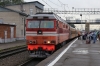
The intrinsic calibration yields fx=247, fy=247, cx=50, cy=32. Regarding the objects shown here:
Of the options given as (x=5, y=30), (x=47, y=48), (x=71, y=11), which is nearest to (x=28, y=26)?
(x=47, y=48)

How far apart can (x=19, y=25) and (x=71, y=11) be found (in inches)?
781

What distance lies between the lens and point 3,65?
1548 cm

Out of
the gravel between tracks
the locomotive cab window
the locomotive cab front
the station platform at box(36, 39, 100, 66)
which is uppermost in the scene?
the locomotive cab window

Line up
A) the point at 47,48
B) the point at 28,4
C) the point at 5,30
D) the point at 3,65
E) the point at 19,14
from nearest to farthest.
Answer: the point at 3,65, the point at 47,48, the point at 5,30, the point at 19,14, the point at 28,4

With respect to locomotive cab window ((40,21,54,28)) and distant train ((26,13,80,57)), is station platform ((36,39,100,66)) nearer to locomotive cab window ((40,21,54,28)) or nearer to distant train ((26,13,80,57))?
distant train ((26,13,80,57))

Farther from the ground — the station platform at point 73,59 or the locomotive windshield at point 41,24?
the locomotive windshield at point 41,24

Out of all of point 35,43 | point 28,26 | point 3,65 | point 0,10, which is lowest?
point 3,65

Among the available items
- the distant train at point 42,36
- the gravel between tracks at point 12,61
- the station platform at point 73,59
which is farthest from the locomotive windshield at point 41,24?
the gravel between tracks at point 12,61

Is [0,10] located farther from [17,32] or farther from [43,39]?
[43,39]

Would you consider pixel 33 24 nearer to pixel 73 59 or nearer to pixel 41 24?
pixel 41 24

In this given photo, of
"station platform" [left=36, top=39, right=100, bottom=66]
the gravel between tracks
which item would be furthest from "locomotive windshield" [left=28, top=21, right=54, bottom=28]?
the gravel between tracks

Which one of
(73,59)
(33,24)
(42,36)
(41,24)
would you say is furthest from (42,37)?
→ (73,59)

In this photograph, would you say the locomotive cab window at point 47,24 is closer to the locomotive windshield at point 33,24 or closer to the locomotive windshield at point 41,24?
the locomotive windshield at point 41,24

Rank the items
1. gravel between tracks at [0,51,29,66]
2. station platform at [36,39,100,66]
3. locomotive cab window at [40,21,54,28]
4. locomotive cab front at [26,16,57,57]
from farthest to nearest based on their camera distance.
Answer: locomotive cab window at [40,21,54,28]
locomotive cab front at [26,16,57,57]
gravel between tracks at [0,51,29,66]
station platform at [36,39,100,66]
